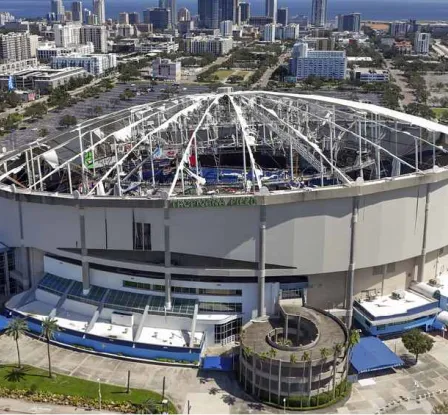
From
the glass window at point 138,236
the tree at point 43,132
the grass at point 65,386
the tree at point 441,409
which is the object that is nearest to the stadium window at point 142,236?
the glass window at point 138,236

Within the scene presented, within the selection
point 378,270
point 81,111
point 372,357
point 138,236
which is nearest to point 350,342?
point 372,357

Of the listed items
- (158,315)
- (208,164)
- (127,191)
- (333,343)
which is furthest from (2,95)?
(333,343)

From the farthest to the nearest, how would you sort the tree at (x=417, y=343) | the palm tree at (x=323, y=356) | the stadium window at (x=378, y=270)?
the stadium window at (x=378, y=270) < the tree at (x=417, y=343) < the palm tree at (x=323, y=356)

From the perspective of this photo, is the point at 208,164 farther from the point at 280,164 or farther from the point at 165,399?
the point at 165,399

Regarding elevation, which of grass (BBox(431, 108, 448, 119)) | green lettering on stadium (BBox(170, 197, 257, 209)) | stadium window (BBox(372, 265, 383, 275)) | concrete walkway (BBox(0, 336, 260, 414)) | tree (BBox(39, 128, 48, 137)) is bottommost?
concrete walkway (BBox(0, 336, 260, 414))

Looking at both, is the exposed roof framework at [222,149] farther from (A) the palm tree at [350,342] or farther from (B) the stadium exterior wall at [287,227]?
(A) the palm tree at [350,342]

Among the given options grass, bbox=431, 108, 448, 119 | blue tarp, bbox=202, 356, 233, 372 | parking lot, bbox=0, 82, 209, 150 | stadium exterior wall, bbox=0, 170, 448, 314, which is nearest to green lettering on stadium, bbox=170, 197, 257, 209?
stadium exterior wall, bbox=0, 170, 448, 314

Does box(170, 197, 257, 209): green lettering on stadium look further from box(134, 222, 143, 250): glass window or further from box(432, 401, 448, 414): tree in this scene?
box(432, 401, 448, 414): tree
